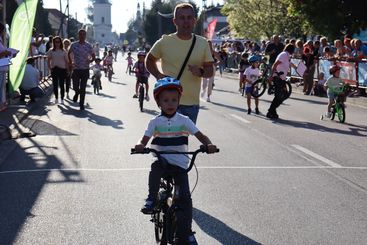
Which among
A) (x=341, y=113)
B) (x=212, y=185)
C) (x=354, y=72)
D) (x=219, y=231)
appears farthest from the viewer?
(x=354, y=72)

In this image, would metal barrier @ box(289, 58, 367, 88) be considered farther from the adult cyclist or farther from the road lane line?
the road lane line

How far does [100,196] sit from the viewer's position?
6.96m

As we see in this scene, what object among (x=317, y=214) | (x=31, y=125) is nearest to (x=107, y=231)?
(x=317, y=214)

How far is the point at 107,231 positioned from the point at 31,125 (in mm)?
7822

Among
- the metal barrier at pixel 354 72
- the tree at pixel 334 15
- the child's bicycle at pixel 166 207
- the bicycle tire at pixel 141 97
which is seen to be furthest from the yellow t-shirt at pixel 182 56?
the tree at pixel 334 15

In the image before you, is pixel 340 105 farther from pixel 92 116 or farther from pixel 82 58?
pixel 82 58

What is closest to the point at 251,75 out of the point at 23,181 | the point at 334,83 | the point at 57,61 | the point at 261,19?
the point at 334,83

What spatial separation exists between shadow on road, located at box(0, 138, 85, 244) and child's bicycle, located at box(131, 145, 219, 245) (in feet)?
4.32

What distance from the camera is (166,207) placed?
4.83 meters

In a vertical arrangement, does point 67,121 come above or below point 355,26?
below

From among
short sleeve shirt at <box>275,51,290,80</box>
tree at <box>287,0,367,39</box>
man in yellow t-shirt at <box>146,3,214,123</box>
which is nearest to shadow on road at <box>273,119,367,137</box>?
short sleeve shirt at <box>275,51,290,80</box>

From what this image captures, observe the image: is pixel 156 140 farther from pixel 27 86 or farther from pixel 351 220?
pixel 27 86

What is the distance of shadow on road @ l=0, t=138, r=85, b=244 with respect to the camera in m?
5.94

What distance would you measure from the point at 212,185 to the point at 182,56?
1913mm
